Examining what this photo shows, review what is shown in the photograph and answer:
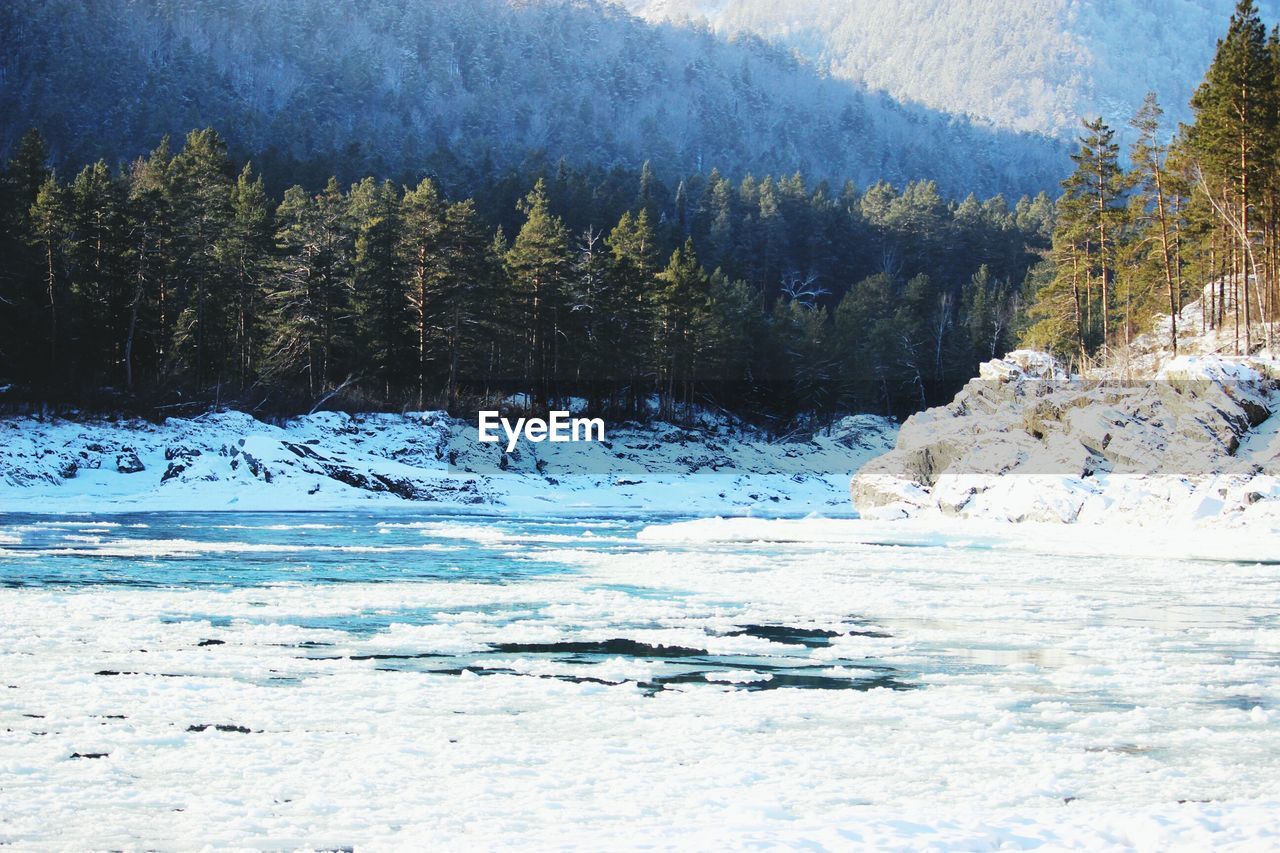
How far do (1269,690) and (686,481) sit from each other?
46.0m

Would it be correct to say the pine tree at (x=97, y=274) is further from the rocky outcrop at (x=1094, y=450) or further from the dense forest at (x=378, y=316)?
the rocky outcrop at (x=1094, y=450)

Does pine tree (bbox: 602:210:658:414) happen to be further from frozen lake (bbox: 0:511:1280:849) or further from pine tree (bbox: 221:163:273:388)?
frozen lake (bbox: 0:511:1280:849)

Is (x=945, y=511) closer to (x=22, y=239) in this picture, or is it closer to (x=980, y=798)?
(x=980, y=798)

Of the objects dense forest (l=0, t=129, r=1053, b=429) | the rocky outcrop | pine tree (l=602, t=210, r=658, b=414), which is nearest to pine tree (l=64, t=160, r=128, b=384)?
dense forest (l=0, t=129, r=1053, b=429)

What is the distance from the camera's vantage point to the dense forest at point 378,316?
49.9 m

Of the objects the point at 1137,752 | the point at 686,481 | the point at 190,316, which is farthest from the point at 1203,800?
the point at 190,316

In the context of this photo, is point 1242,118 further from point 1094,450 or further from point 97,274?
point 97,274

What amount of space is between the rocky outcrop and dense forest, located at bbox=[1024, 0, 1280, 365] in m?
5.79

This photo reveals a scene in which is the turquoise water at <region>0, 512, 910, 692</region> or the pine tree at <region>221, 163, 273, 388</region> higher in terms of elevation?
the pine tree at <region>221, 163, 273, 388</region>

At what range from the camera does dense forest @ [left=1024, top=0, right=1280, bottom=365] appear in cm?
4022

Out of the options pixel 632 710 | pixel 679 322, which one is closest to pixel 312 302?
pixel 679 322

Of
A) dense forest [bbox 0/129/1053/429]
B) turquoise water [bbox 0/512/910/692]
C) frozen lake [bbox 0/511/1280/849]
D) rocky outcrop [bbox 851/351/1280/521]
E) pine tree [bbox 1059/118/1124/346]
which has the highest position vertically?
pine tree [bbox 1059/118/1124/346]

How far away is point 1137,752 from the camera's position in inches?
334

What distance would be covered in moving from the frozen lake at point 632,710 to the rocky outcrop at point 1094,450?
36.3ft
